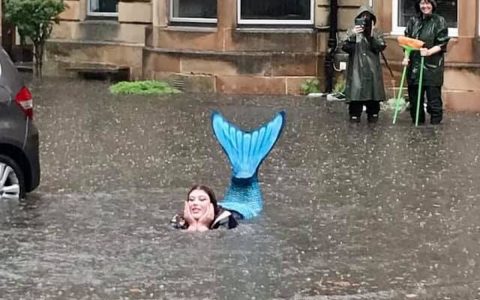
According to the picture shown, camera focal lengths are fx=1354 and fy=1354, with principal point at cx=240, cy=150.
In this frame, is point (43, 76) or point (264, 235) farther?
point (43, 76)

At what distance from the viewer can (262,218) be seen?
11.0 meters

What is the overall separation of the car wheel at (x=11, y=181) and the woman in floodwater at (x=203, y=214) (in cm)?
190

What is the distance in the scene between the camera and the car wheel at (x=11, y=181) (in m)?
11.6

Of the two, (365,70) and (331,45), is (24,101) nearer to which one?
(365,70)

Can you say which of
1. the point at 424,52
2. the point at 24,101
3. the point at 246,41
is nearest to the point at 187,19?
the point at 246,41

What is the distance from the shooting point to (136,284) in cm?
845

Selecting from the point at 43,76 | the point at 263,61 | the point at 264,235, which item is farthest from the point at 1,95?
the point at 43,76

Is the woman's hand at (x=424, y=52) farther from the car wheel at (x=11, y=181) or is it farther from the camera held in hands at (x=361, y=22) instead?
the car wheel at (x=11, y=181)

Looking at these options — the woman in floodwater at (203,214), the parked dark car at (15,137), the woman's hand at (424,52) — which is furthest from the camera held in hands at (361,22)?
the woman in floodwater at (203,214)

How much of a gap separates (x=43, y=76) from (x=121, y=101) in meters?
6.52

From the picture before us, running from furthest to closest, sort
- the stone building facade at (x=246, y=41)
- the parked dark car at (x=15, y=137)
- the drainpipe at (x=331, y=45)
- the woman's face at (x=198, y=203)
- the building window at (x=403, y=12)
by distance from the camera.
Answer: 1. the stone building facade at (x=246, y=41)
2. the drainpipe at (x=331, y=45)
3. the building window at (x=403, y=12)
4. the parked dark car at (x=15, y=137)
5. the woman's face at (x=198, y=203)

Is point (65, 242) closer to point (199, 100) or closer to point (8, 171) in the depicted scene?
point (8, 171)

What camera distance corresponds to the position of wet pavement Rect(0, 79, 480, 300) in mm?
8539

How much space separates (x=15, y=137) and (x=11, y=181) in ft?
1.32
